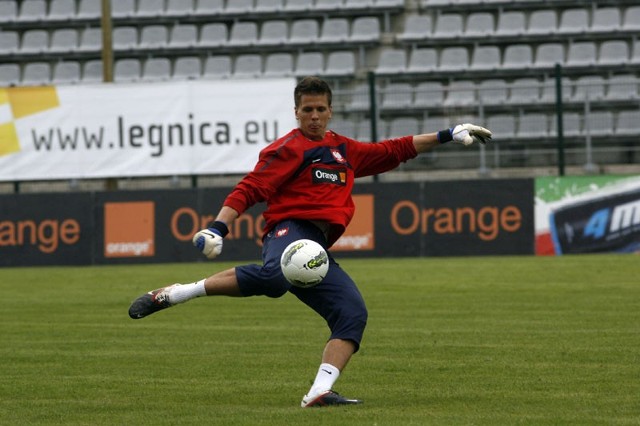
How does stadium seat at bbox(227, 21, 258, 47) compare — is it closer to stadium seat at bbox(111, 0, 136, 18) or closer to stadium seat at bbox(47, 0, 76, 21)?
stadium seat at bbox(111, 0, 136, 18)

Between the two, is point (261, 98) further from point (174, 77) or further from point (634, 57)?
point (634, 57)

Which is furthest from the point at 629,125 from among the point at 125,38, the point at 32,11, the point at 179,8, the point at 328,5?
the point at 32,11

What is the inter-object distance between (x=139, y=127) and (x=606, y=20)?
13293mm

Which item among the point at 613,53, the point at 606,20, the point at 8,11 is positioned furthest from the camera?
the point at 8,11

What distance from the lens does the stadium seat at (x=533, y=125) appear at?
955 inches

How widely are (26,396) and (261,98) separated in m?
15.7

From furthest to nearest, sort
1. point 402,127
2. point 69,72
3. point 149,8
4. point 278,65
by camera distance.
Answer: point 149,8 → point 69,72 → point 278,65 → point 402,127

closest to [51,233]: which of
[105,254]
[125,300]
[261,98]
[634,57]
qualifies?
[105,254]

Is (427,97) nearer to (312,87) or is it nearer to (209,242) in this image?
(312,87)

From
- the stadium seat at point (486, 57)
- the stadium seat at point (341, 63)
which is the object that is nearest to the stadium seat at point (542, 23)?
the stadium seat at point (486, 57)

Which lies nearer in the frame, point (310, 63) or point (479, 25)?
point (310, 63)

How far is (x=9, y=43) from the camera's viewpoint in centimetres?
3469

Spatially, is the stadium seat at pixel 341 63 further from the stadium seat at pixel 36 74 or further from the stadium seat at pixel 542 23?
the stadium seat at pixel 36 74

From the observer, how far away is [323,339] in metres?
11.8
